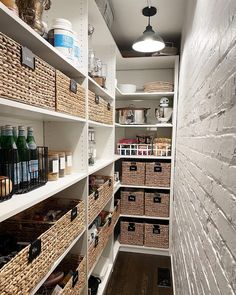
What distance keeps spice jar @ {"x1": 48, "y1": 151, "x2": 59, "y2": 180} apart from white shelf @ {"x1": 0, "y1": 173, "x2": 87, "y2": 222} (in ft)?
0.14

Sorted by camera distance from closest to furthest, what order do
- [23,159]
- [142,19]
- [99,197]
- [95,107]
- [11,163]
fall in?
[11,163] → [23,159] → [95,107] → [99,197] → [142,19]

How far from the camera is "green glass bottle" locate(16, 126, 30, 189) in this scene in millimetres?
999

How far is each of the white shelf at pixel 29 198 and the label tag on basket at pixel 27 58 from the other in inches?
20.2

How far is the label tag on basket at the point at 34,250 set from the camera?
35.2 inches

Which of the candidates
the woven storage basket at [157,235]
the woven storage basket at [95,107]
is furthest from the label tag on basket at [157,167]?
the woven storage basket at [95,107]

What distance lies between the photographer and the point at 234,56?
2.12 ft

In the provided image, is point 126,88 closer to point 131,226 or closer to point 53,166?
point 131,226

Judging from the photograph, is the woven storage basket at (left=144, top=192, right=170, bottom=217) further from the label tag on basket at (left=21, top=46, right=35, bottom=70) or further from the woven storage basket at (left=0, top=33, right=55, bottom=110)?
the label tag on basket at (left=21, top=46, right=35, bottom=70)

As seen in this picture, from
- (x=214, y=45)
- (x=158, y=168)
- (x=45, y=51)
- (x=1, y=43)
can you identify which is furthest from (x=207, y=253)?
(x=158, y=168)

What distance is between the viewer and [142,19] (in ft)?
8.17

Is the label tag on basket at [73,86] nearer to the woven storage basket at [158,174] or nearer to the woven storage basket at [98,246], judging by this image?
the woven storage basket at [98,246]

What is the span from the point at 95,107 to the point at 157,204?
5.48 ft

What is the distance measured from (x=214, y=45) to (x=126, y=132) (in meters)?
2.61

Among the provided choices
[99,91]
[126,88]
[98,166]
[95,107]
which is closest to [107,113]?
[99,91]
